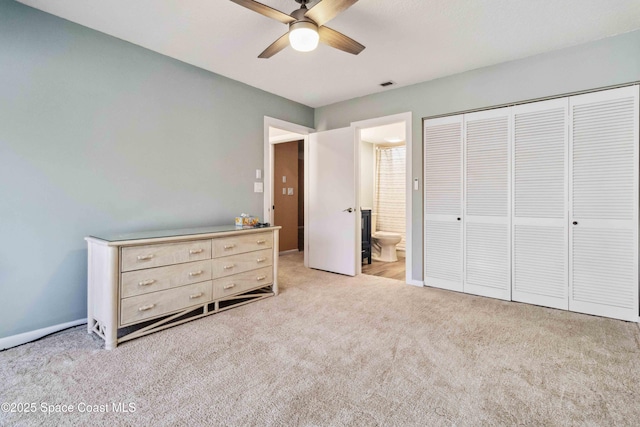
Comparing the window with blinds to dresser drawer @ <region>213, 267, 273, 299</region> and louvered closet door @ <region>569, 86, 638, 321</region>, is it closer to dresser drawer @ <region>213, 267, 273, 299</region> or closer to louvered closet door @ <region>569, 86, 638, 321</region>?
louvered closet door @ <region>569, 86, 638, 321</region>

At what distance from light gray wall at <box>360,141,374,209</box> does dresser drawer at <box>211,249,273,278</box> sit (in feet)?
10.6

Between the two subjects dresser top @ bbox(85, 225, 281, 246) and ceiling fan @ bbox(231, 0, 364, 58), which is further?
dresser top @ bbox(85, 225, 281, 246)

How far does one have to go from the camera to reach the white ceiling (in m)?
2.19

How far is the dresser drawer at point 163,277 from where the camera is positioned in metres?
2.19

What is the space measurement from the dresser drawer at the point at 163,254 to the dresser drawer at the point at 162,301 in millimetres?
224

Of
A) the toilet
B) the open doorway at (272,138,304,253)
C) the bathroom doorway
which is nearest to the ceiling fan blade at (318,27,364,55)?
the bathroom doorway

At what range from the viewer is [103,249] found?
214 centimetres

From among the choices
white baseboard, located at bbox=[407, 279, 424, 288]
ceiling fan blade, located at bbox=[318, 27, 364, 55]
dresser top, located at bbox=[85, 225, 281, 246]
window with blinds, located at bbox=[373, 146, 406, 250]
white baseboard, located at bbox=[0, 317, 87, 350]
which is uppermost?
ceiling fan blade, located at bbox=[318, 27, 364, 55]

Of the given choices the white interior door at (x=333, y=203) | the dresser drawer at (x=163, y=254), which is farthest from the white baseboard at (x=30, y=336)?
the white interior door at (x=333, y=203)

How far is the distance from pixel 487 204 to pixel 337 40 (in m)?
2.25

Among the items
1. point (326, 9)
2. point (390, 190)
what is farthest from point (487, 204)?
point (390, 190)

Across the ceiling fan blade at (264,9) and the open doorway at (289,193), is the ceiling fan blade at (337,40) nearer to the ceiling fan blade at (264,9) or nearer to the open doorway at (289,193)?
the ceiling fan blade at (264,9)

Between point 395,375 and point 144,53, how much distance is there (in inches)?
129

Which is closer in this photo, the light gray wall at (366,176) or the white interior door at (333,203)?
the white interior door at (333,203)
